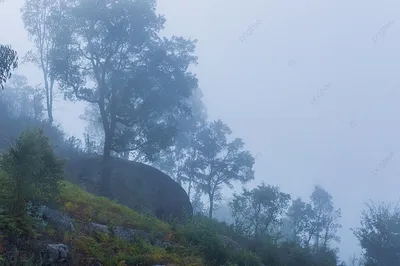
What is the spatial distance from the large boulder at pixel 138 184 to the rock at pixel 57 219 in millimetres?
15009

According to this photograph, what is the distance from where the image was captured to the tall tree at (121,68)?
28891 mm

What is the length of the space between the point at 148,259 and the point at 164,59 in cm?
1841

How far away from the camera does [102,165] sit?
28.2 m

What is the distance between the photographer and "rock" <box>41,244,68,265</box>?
10430 mm

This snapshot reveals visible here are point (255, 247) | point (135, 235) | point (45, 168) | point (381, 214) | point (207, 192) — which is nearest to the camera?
point (45, 168)

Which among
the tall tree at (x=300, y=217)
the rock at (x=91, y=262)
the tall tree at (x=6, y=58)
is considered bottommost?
the rock at (x=91, y=262)

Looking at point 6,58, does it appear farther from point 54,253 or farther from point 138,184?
point 138,184

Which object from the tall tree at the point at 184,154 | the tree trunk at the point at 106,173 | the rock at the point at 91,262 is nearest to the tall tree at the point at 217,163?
the tall tree at the point at 184,154

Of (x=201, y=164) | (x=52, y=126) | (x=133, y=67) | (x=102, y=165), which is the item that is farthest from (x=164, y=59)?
(x=201, y=164)

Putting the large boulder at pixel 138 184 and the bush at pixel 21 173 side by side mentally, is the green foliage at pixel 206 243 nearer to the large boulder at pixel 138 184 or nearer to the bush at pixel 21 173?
the bush at pixel 21 173

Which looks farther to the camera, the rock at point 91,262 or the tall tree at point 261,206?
the tall tree at point 261,206

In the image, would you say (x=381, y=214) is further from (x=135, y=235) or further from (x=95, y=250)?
(x=95, y=250)

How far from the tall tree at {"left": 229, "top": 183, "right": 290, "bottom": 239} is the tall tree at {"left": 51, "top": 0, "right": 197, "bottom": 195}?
31.1 feet

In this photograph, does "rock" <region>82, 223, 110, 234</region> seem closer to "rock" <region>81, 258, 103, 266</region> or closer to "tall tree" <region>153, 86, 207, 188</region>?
"rock" <region>81, 258, 103, 266</region>
